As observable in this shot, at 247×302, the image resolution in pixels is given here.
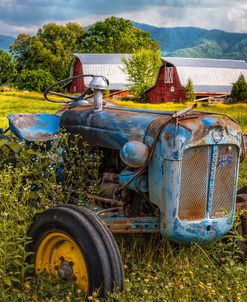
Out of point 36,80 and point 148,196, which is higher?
point 36,80

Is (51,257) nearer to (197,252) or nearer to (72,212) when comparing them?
(72,212)

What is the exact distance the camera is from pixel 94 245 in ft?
13.2

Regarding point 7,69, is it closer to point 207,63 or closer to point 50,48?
point 50,48

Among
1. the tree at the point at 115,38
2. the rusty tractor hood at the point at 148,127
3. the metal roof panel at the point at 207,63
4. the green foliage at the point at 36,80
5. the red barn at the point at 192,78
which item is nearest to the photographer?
the rusty tractor hood at the point at 148,127

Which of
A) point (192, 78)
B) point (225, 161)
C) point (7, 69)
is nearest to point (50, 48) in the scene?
point (7, 69)

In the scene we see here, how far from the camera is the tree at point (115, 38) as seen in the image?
6819cm

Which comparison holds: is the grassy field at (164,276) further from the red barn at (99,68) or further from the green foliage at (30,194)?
the red barn at (99,68)

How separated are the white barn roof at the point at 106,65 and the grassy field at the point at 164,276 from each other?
188 ft

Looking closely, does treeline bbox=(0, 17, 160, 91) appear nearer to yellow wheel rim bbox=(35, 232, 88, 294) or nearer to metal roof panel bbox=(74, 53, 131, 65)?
metal roof panel bbox=(74, 53, 131, 65)

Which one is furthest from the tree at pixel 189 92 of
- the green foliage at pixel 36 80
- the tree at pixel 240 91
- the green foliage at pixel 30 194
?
the green foliage at pixel 30 194

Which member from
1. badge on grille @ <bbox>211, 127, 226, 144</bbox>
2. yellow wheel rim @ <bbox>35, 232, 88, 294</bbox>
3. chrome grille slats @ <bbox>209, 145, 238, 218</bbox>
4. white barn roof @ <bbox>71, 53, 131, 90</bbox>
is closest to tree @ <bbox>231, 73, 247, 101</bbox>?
white barn roof @ <bbox>71, 53, 131, 90</bbox>

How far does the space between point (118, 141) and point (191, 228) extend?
86 centimetres

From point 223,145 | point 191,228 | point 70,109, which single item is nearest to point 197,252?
point 191,228

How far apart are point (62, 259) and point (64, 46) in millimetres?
71599
